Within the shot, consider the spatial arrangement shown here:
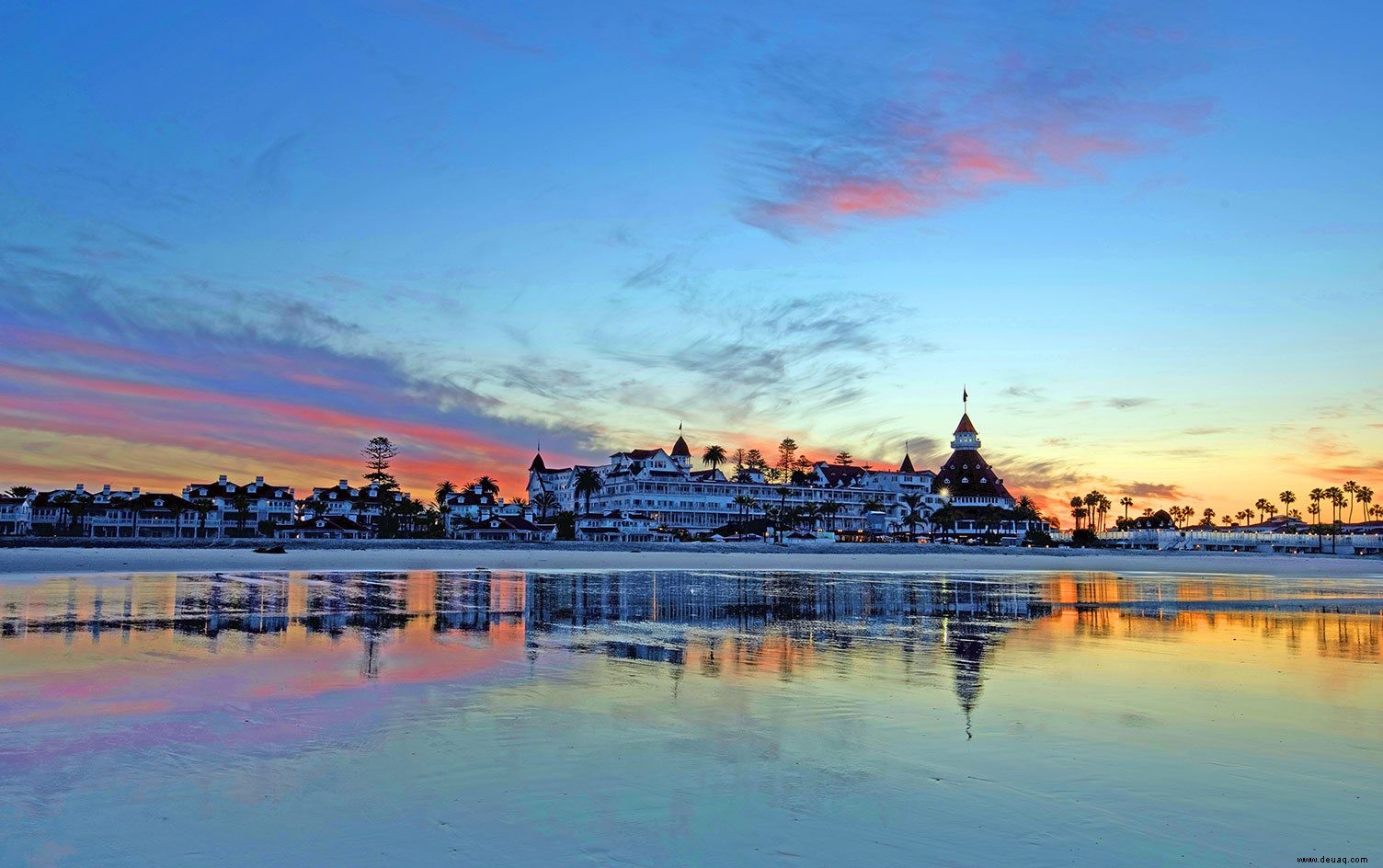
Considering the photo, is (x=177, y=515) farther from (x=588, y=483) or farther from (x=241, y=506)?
(x=588, y=483)

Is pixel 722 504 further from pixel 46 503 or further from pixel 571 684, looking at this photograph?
pixel 571 684

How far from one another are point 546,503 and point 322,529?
52637mm

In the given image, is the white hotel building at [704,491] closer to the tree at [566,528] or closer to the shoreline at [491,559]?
the tree at [566,528]

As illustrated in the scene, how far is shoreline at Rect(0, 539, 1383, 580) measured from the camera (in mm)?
56094

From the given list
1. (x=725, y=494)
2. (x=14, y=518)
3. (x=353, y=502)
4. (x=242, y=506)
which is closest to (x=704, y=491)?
(x=725, y=494)

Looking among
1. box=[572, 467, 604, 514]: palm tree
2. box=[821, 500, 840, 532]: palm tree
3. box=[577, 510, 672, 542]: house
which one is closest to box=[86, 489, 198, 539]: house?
box=[577, 510, 672, 542]: house

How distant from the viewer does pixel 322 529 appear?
422ft

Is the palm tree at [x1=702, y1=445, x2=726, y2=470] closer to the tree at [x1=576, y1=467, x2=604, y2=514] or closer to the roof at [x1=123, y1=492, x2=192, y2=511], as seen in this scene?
the tree at [x1=576, y1=467, x2=604, y2=514]

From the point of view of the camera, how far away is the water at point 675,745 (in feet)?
23.8

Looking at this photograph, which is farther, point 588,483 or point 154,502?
point 588,483

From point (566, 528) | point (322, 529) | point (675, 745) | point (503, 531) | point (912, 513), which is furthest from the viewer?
point (912, 513)

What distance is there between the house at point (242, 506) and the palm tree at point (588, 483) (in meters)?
45.6

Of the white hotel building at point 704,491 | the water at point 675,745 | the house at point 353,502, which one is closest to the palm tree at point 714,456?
the white hotel building at point 704,491

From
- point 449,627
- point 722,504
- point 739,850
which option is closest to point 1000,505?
point 722,504
